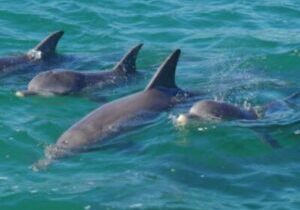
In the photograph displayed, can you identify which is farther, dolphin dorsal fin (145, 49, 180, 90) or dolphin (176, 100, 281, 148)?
dolphin dorsal fin (145, 49, 180, 90)

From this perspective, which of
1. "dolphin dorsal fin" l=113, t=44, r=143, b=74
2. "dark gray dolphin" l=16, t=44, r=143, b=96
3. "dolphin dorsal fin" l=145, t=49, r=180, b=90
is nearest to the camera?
"dolphin dorsal fin" l=145, t=49, r=180, b=90

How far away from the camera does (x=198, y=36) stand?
755 inches

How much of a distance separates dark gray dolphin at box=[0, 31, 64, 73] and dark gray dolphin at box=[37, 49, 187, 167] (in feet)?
11.7

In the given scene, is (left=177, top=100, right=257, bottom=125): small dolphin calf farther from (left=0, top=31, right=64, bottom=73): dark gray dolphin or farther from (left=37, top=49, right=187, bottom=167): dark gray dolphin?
(left=0, top=31, right=64, bottom=73): dark gray dolphin

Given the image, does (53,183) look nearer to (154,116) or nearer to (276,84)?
(154,116)

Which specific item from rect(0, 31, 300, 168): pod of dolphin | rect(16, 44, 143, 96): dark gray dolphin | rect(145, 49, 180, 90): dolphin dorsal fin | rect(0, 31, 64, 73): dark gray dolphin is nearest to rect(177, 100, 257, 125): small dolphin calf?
rect(0, 31, 300, 168): pod of dolphin

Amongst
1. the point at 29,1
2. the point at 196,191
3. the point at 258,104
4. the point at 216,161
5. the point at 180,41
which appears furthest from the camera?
the point at 29,1

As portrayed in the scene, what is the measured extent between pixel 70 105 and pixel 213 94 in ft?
8.10

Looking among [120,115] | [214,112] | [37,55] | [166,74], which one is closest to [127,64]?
[37,55]

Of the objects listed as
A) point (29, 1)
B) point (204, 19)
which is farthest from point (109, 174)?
point (29, 1)

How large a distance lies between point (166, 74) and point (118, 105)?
0.97 metres

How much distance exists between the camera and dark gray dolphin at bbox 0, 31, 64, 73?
1589cm

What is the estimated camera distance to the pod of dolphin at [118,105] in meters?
11.6

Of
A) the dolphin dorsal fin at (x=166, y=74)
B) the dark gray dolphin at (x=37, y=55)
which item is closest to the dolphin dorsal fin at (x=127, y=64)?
the dark gray dolphin at (x=37, y=55)
